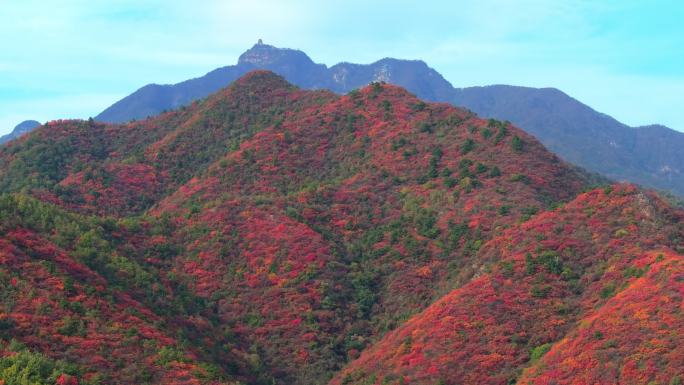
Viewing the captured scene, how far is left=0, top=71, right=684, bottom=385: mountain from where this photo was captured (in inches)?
1698

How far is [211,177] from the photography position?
3558 inches

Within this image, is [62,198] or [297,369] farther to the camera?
[62,198]

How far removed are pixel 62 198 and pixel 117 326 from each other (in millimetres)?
45284

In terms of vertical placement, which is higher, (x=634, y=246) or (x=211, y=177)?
(x=211, y=177)

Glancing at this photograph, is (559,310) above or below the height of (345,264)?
below

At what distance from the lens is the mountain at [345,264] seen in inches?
1698

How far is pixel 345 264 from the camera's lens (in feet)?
218

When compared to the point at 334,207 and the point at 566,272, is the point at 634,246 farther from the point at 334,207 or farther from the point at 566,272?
the point at 334,207

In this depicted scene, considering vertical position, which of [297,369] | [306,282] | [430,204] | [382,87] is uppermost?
[382,87]

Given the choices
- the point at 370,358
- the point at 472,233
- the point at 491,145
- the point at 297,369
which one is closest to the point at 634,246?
the point at 472,233

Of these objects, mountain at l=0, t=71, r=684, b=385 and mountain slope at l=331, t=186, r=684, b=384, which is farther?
mountain at l=0, t=71, r=684, b=385

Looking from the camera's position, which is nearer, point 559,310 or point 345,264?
point 559,310

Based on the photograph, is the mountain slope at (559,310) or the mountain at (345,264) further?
the mountain at (345,264)

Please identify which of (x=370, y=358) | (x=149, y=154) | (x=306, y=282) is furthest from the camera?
(x=149, y=154)
